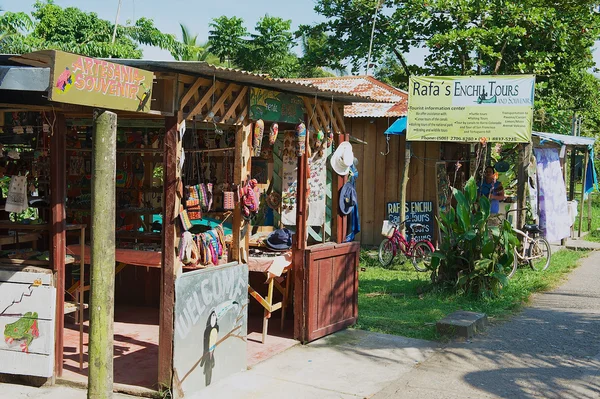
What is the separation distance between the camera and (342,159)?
8289 millimetres

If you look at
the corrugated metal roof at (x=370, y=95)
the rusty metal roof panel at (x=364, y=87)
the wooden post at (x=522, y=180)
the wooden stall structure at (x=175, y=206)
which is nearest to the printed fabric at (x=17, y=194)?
the wooden stall structure at (x=175, y=206)

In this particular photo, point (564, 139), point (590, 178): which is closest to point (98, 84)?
point (564, 139)

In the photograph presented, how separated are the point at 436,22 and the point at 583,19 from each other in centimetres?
386

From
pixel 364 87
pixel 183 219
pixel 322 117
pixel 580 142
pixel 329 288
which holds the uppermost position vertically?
pixel 364 87

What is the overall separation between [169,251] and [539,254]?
8.85 metres

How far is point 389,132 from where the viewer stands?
1341 centimetres

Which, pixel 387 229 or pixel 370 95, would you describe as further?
pixel 370 95

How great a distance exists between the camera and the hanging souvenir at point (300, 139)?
754 centimetres

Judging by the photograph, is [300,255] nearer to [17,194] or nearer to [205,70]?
[205,70]

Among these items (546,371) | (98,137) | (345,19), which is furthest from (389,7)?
(98,137)

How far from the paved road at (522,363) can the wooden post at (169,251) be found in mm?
1857

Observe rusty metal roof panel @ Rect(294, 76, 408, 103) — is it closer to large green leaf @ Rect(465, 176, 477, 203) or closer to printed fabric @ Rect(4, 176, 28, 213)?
large green leaf @ Rect(465, 176, 477, 203)

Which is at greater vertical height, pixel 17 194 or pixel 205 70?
pixel 205 70

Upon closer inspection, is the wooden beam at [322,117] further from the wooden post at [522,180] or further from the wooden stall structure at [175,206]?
the wooden post at [522,180]
